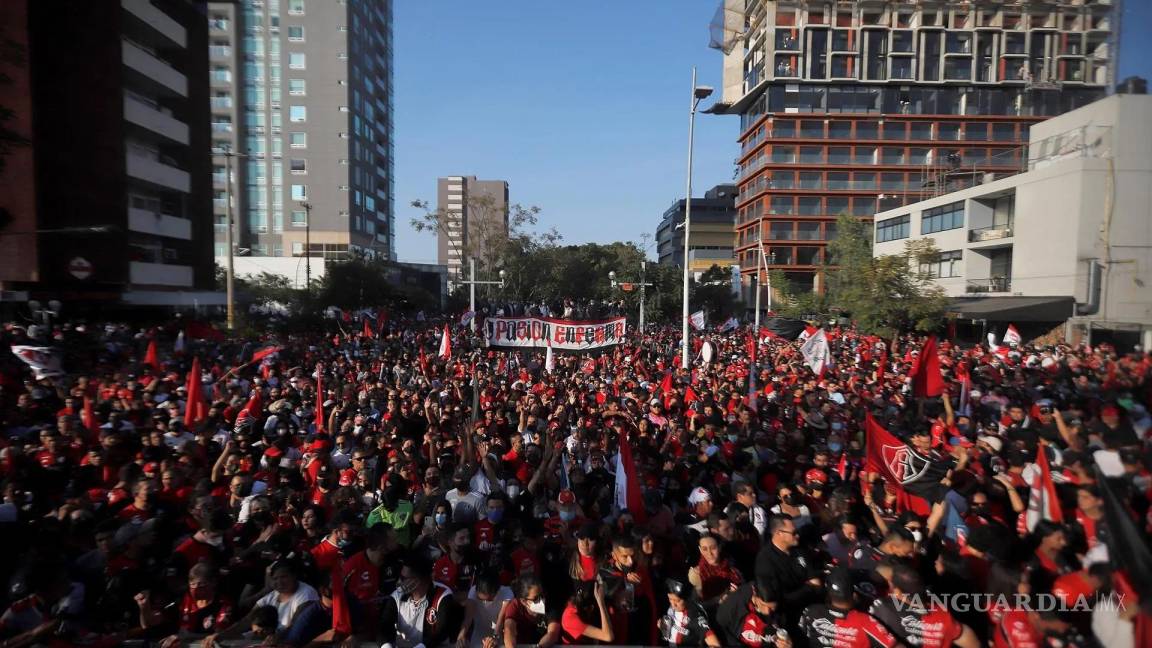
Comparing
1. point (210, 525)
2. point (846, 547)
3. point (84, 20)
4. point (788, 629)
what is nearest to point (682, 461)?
point (846, 547)

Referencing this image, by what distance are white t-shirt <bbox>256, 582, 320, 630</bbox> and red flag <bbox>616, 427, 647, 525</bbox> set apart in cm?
253

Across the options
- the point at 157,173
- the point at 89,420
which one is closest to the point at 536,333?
the point at 89,420

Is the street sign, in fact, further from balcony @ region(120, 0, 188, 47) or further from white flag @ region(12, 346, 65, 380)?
white flag @ region(12, 346, 65, 380)

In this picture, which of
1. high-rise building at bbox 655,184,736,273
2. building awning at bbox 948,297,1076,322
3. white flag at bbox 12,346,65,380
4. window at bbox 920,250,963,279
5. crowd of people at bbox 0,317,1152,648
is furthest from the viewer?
high-rise building at bbox 655,184,736,273

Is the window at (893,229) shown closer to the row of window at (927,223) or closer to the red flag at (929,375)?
the row of window at (927,223)

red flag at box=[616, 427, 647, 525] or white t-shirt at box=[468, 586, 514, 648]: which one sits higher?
red flag at box=[616, 427, 647, 525]

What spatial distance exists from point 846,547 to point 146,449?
740 centimetres

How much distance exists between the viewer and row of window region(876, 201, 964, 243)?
A: 30680 millimetres

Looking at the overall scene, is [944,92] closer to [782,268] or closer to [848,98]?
[848,98]

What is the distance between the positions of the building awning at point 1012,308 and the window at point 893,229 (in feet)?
31.2

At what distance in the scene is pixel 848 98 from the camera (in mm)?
55781

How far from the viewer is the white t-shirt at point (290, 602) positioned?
3504 mm

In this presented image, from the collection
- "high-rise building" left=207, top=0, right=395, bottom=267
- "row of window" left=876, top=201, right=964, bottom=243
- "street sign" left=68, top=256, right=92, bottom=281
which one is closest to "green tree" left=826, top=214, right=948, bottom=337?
"row of window" left=876, top=201, right=964, bottom=243

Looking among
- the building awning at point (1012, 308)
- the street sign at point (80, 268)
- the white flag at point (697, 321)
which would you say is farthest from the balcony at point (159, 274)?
the building awning at point (1012, 308)
